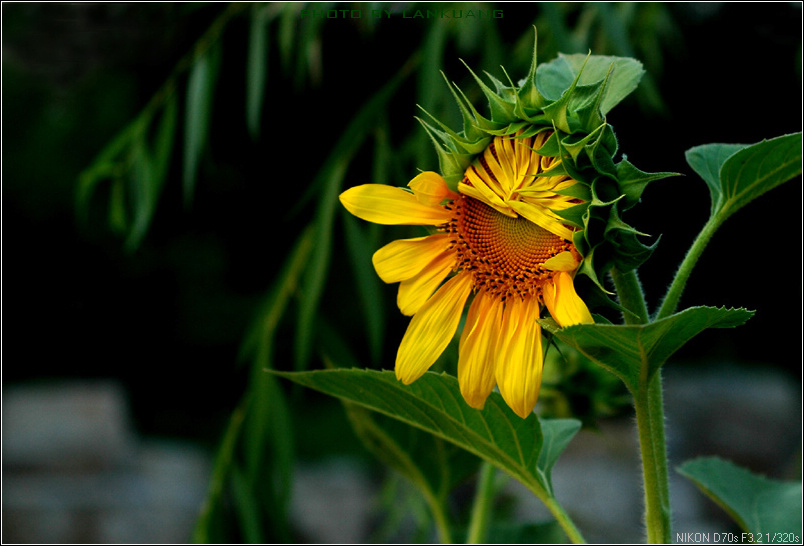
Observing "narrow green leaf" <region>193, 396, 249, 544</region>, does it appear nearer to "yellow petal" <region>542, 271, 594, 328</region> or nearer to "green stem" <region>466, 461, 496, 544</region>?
"green stem" <region>466, 461, 496, 544</region>

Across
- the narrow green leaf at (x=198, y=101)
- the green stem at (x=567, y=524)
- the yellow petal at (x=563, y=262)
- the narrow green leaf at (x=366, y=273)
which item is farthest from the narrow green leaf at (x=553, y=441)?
the narrow green leaf at (x=198, y=101)

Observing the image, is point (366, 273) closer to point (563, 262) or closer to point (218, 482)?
point (218, 482)

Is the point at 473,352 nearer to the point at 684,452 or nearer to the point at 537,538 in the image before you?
the point at 537,538

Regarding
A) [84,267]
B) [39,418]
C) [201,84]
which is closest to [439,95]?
[201,84]

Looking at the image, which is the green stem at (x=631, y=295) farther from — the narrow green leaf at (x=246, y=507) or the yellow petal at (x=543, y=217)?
the narrow green leaf at (x=246, y=507)

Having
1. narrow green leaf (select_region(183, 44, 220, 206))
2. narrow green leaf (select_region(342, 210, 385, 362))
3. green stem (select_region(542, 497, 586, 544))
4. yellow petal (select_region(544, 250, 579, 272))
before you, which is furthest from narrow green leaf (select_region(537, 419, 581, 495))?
narrow green leaf (select_region(183, 44, 220, 206))

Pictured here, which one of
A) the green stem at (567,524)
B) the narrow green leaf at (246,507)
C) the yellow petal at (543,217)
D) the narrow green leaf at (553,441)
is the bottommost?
the narrow green leaf at (246,507)

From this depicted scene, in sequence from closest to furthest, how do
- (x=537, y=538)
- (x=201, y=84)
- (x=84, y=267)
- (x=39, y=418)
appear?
(x=537, y=538) → (x=201, y=84) → (x=39, y=418) → (x=84, y=267)
